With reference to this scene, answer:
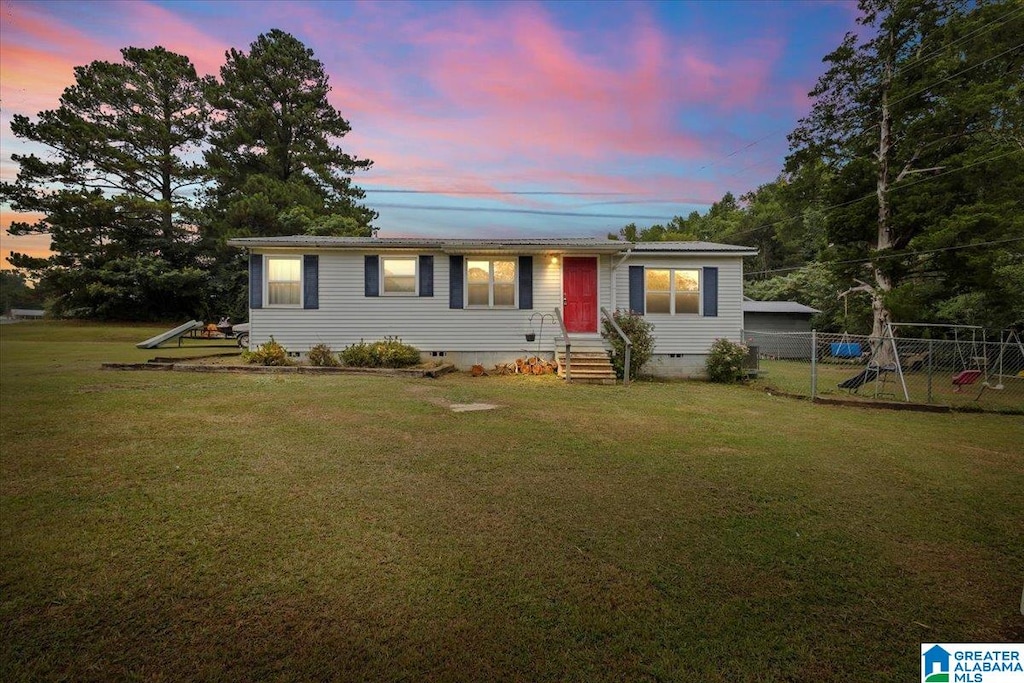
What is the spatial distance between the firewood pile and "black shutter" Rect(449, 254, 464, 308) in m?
1.96

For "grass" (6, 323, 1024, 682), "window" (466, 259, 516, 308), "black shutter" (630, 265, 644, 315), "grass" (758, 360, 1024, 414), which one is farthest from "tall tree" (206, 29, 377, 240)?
"grass" (6, 323, 1024, 682)

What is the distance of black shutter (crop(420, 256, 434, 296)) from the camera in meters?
13.0

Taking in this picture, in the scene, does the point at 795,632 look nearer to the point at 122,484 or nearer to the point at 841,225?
the point at 122,484

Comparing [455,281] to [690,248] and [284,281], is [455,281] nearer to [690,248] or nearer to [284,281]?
[284,281]

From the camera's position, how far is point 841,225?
17.3 meters

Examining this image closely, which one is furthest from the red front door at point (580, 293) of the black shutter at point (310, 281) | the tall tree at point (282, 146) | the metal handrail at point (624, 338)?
the tall tree at point (282, 146)

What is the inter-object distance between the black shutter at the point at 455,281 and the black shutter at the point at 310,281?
3.73 meters

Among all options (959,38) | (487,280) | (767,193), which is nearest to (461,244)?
(487,280)

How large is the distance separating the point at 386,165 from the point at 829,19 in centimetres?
2658

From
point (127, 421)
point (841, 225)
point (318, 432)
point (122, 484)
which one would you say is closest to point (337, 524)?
point (122, 484)

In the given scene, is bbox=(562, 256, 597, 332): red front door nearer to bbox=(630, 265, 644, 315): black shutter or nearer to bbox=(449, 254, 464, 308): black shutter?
bbox=(630, 265, 644, 315): black shutter

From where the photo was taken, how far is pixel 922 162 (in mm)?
16297

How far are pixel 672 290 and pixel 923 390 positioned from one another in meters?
6.67

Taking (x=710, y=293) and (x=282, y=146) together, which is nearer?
(x=710, y=293)
